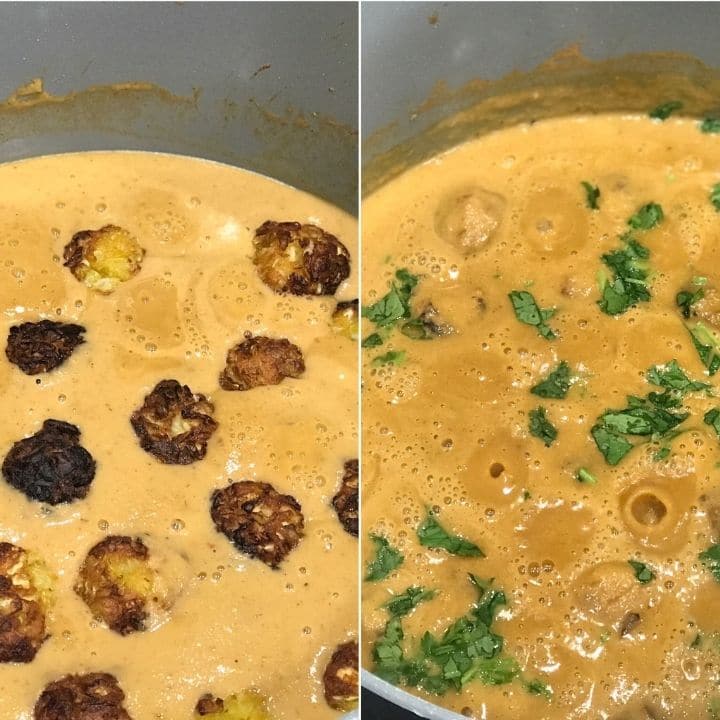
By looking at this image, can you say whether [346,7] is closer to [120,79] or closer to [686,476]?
[120,79]

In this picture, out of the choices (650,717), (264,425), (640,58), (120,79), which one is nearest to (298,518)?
(264,425)

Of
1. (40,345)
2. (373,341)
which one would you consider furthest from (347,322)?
(40,345)

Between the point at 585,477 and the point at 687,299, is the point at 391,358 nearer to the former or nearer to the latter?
the point at 585,477

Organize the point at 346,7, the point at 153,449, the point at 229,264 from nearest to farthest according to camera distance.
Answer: the point at 346,7 < the point at 153,449 < the point at 229,264

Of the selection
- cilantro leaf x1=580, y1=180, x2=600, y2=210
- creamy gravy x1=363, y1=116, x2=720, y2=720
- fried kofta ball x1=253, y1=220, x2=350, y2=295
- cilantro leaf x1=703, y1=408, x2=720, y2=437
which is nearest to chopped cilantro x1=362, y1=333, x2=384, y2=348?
creamy gravy x1=363, y1=116, x2=720, y2=720

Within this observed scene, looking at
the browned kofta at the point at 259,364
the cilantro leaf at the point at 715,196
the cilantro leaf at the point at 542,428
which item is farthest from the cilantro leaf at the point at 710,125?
the browned kofta at the point at 259,364

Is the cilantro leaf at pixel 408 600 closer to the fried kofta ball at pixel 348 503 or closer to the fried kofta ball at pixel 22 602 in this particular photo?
the fried kofta ball at pixel 348 503
